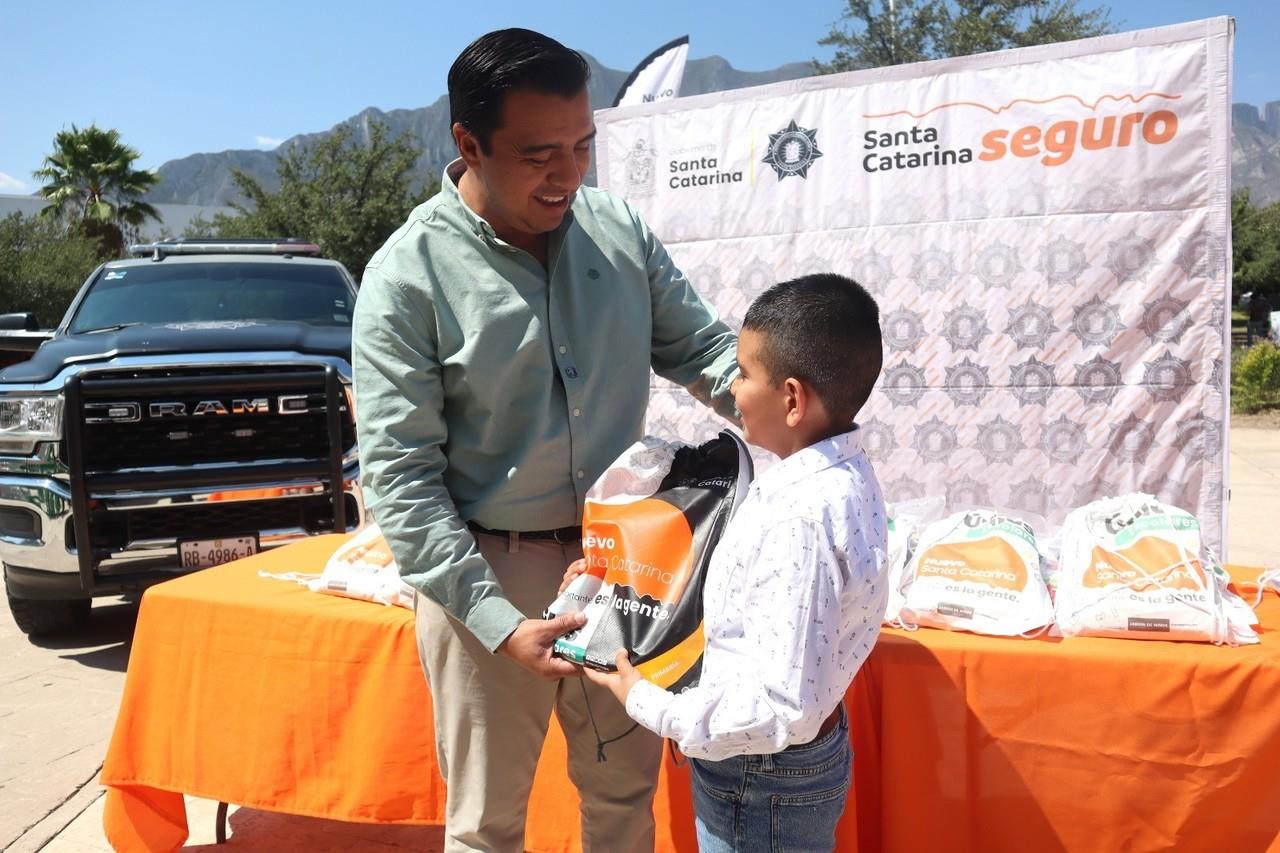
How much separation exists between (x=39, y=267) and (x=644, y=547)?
104ft

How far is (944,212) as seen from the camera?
14.6 ft

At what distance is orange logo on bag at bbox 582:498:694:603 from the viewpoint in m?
1.71

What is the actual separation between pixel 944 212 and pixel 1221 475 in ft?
5.15

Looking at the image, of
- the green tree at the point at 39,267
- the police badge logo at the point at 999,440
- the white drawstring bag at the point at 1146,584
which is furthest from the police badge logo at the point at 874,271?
the green tree at the point at 39,267

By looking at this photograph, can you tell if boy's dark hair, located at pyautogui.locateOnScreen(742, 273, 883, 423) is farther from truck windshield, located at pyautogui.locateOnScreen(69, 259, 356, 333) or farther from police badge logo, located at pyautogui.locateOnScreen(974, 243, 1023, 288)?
truck windshield, located at pyautogui.locateOnScreen(69, 259, 356, 333)

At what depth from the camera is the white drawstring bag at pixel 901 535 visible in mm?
2602

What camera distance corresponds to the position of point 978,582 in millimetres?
Result: 2531

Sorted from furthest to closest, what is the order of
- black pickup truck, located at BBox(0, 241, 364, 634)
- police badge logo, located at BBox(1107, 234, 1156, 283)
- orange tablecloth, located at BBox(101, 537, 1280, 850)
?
black pickup truck, located at BBox(0, 241, 364, 634)
police badge logo, located at BBox(1107, 234, 1156, 283)
orange tablecloth, located at BBox(101, 537, 1280, 850)

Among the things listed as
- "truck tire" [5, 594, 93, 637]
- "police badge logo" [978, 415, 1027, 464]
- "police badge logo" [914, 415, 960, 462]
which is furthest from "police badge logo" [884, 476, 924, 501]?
"truck tire" [5, 594, 93, 637]

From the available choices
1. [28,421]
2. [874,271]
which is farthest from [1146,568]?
[28,421]

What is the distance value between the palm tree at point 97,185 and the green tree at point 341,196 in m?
6.07

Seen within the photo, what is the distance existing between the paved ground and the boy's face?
2216 mm

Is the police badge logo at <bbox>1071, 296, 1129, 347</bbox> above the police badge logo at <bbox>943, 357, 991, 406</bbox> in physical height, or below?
above

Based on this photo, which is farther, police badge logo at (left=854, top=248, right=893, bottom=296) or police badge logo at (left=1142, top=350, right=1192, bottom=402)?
police badge logo at (left=854, top=248, right=893, bottom=296)
